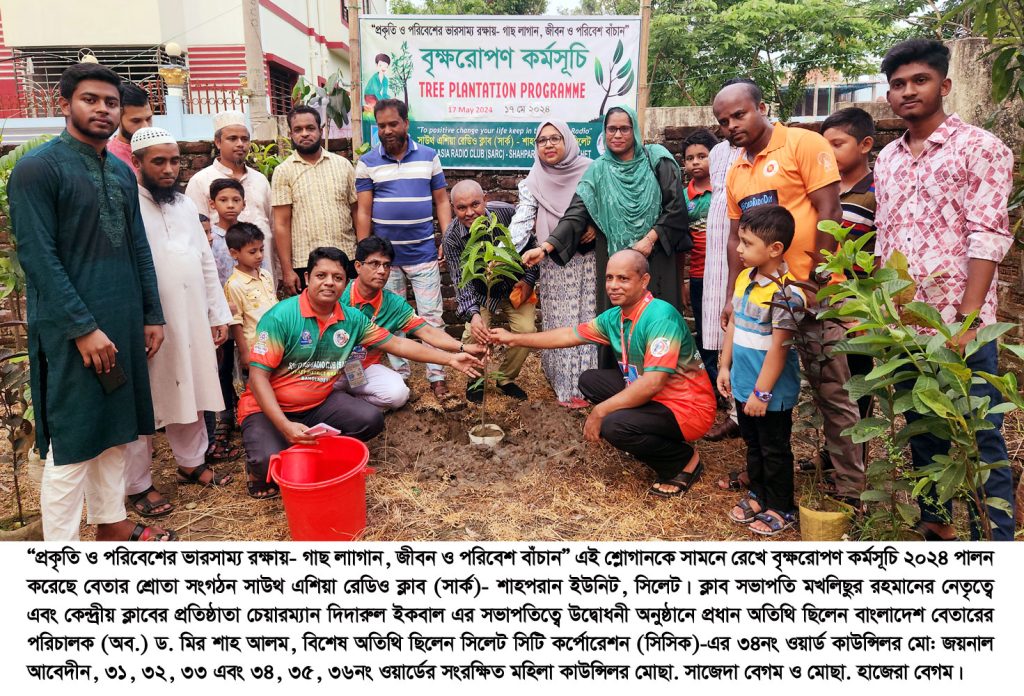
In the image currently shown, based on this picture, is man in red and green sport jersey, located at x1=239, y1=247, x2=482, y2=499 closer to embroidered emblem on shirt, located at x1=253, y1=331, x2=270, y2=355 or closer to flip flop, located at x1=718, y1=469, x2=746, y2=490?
embroidered emblem on shirt, located at x1=253, y1=331, x2=270, y2=355

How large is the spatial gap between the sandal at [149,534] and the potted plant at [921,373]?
2.83 m

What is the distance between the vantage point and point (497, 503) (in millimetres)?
3303

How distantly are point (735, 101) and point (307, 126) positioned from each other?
2.64 metres

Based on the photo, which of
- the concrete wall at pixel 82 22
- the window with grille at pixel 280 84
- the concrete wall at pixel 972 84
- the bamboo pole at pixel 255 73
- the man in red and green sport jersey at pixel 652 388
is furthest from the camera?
the window with grille at pixel 280 84

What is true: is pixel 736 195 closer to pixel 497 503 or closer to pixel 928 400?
pixel 928 400

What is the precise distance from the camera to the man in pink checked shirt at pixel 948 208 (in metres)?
2.41

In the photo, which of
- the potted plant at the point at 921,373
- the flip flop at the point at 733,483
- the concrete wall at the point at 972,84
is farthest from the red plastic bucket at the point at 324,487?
the concrete wall at the point at 972,84

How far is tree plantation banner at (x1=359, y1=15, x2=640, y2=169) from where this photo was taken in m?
5.35

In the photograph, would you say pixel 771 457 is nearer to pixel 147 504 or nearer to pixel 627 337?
pixel 627 337

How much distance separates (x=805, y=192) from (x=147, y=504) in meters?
3.34

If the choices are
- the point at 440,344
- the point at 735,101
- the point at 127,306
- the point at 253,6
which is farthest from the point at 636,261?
the point at 253,6

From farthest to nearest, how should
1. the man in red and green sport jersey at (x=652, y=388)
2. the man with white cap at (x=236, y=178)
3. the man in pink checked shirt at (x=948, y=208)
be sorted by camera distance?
the man with white cap at (x=236, y=178)
the man in red and green sport jersey at (x=652, y=388)
the man in pink checked shirt at (x=948, y=208)

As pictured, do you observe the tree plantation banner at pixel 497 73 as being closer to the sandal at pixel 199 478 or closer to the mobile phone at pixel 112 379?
the sandal at pixel 199 478

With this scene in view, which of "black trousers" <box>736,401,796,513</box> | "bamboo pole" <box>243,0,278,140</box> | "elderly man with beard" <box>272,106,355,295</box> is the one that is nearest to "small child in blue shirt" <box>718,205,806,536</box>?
"black trousers" <box>736,401,796,513</box>
